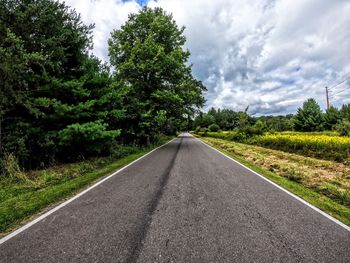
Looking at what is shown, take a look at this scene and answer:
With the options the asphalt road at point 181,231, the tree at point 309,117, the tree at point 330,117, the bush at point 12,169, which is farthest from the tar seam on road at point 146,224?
the tree at point 330,117

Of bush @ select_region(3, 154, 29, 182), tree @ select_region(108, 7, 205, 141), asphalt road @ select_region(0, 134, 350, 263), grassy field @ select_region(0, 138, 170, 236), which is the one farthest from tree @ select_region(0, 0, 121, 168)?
tree @ select_region(108, 7, 205, 141)

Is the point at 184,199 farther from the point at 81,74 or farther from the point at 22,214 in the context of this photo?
the point at 81,74

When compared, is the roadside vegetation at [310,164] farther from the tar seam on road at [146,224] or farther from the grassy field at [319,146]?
the tar seam on road at [146,224]

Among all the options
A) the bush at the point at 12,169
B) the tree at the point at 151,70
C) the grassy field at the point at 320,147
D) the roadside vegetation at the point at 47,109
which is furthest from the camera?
the tree at the point at 151,70

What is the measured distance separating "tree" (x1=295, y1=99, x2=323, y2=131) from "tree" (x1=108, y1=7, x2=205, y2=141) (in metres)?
38.3

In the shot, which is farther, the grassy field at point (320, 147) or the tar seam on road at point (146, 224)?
the grassy field at point (320, 147)

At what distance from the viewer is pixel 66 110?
8586 mm

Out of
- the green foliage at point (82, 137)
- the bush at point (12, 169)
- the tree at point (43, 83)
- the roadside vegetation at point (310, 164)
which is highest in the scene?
the tree at point (43, 83)

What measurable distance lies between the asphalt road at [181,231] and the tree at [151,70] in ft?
42.4

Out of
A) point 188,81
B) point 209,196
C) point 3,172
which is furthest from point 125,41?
point 209,196

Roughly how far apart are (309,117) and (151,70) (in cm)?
4481

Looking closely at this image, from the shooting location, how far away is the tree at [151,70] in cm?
1808

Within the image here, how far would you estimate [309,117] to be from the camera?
48.1m

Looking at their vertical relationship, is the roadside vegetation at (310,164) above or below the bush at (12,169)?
below
